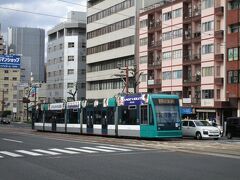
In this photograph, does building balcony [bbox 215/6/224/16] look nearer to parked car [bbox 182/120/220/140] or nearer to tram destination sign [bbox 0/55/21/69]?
parked car [bbox 182/120/220/140]

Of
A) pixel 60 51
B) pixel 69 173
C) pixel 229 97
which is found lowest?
pixel 69 173

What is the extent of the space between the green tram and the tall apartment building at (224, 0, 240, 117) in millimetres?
27030

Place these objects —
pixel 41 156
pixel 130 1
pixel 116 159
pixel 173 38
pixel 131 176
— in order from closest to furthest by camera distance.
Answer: pixel 131 176 → pixel 116 159 → pixel 41 156 → pixel 173 38 → pixel 130 1

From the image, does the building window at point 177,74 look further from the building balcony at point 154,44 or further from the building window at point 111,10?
the building window at point 111,10

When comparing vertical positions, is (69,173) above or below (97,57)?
below

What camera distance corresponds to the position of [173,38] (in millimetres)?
74625

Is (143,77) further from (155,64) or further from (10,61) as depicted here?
(10,61)

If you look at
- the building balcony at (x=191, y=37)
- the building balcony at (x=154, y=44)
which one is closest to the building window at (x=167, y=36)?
the building balcony at (x=154, y=44)

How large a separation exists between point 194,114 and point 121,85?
22.9m

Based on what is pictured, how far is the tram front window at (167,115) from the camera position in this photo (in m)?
30.7

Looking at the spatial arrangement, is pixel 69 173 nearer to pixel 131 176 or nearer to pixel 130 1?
pixel 131 176

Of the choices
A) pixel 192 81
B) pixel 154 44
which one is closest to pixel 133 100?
pixel 192 81

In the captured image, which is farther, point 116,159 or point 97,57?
point 97,57

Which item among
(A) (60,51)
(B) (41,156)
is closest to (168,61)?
(A) (60,51)
